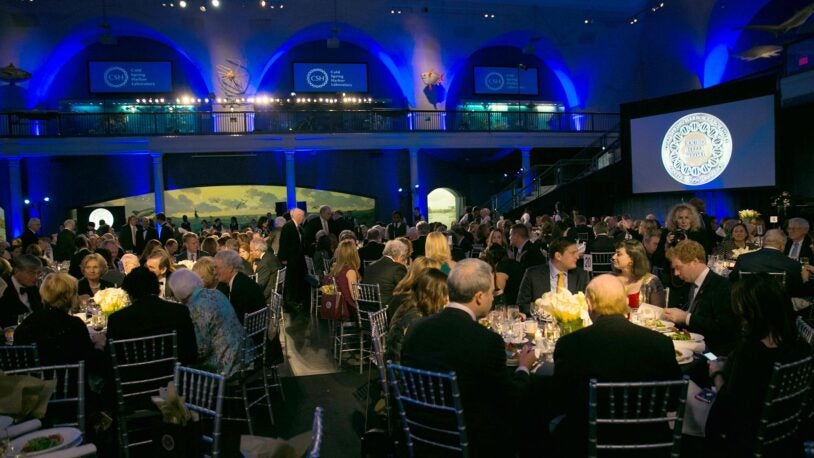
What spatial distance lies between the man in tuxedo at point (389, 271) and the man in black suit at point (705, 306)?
8.35 feet

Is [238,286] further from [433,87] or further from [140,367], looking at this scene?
[433,87]

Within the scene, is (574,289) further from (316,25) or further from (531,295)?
(316,25)

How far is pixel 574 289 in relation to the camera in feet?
16.2

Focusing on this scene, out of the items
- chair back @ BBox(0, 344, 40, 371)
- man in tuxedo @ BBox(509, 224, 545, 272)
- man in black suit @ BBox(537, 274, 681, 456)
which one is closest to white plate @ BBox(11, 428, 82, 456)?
chair back @ BBox(0, 344, 40, 371)

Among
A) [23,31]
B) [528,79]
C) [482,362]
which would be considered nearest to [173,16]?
[23,31]

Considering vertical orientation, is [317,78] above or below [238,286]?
above

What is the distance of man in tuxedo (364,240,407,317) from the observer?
5.72 metres

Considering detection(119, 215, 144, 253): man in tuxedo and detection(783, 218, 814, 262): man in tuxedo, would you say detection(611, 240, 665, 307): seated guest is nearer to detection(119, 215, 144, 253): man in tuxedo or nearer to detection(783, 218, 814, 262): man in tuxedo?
detection(783, 218, 814, 262): man in tuxedo

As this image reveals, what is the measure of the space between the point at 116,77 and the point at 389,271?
18.6 metres

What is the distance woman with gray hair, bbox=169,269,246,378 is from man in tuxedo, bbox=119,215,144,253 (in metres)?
8.56

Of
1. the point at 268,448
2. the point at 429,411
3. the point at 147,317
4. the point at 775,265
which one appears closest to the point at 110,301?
the point at 147,317

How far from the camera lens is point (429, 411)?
270 cm

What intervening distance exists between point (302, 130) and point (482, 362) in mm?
17196

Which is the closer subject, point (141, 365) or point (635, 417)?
point (635, 417)
